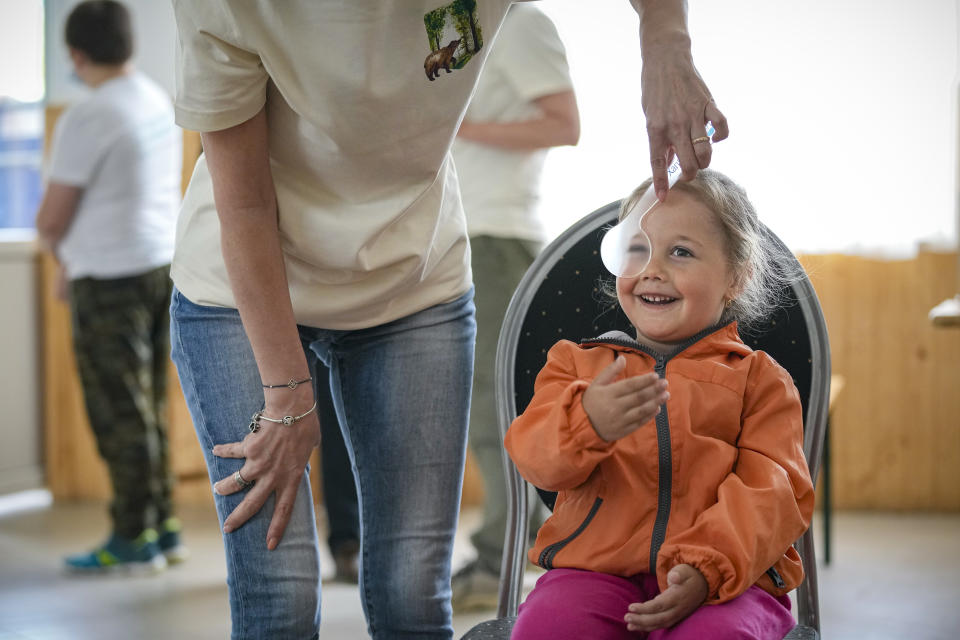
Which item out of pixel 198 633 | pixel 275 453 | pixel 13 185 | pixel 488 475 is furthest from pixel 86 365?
pixel 275 453

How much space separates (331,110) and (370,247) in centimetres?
15

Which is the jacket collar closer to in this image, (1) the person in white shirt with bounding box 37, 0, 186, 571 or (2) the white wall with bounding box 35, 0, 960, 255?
(1) the person in white shirt with bounding box 37, 0, 186, 571

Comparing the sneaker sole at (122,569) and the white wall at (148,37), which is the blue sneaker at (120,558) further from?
the white wall at (148,37)

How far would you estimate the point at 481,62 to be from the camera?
97cm

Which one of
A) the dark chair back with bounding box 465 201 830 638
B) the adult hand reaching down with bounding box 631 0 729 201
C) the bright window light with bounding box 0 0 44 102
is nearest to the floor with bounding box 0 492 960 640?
the dark chair back with bounding box 465 201 830 638

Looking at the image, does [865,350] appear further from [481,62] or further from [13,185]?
[13,185]

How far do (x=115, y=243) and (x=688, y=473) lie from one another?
6.59ft

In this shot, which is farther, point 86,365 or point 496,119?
→ point 86,365

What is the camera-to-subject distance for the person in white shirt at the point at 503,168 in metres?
2.04

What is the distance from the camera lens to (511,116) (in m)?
2.11

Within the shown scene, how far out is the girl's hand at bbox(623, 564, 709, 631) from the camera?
868mm

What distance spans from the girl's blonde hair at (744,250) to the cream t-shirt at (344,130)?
9.4 inches

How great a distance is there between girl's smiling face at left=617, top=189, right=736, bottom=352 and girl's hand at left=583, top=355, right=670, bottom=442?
0.51ft

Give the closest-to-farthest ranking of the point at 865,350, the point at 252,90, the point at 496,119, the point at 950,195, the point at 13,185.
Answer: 1. the point at 252,90
2. the point at 496,119
3. the point at 950,195
4. the point at 865,350
5. the point at 13,185
